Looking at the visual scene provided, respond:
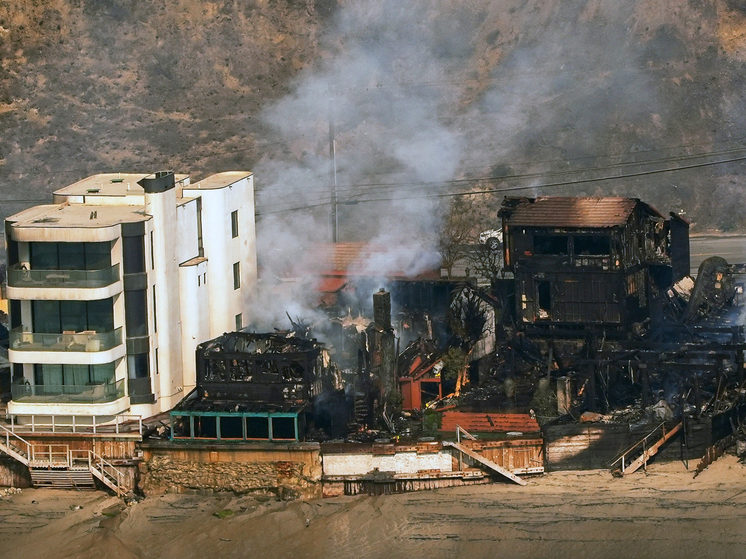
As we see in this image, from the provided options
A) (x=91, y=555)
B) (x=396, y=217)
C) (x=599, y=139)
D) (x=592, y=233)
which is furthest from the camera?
(x=599, y=139)

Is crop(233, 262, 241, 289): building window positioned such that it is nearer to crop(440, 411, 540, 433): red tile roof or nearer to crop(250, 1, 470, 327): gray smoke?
crop(250, 1, 470, 327): gray smoke

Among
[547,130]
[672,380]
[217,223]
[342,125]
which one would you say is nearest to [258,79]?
[342,125]

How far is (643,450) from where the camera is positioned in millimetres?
53406

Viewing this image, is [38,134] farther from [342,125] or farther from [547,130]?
[547,130]

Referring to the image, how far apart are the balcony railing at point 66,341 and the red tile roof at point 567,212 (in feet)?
47.0

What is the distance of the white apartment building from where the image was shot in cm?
5559

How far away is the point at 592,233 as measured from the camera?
6062cm

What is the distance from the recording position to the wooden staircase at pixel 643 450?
53.2 meters

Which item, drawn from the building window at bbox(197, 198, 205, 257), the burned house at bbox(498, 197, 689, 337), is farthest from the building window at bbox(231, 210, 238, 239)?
the burned house at bbox(498, 197, 689, 337)

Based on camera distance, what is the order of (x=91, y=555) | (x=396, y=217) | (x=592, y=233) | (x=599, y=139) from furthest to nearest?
(x=599, y=139), (x=396, y=217), (x=592, y=233), (x=91, y=555)

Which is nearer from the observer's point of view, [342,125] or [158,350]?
[158,350]

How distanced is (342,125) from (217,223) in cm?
3247

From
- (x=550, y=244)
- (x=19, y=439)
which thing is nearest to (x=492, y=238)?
(x=550, y=244)

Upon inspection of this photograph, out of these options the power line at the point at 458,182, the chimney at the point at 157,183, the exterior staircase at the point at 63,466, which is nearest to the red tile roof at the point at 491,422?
the exterior staircase at the point at 63,466
